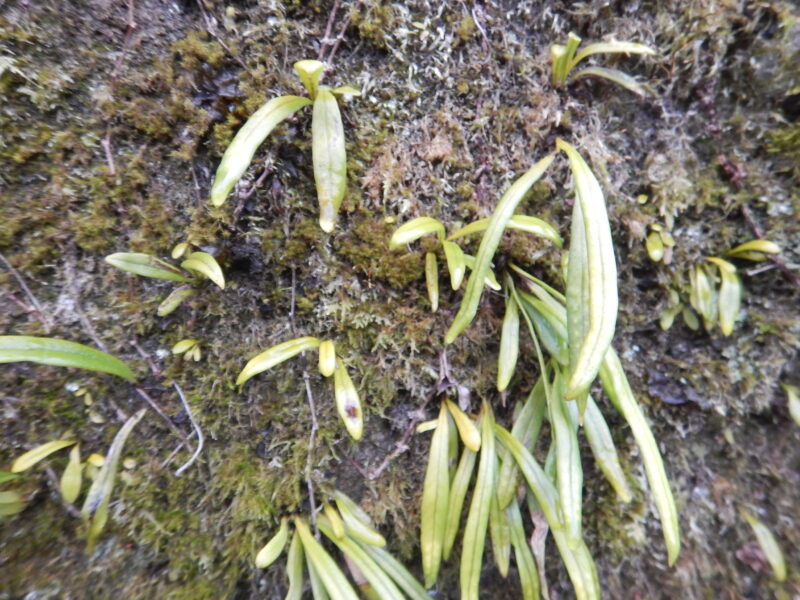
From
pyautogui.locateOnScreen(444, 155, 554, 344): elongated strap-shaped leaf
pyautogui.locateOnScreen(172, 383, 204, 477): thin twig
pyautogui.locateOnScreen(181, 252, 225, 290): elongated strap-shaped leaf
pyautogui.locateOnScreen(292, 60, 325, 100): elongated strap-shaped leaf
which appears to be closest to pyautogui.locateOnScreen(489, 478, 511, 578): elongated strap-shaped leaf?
pyautogui.locateOnScreen(444, 155, 554, 344): elongated strap-shaped leaf

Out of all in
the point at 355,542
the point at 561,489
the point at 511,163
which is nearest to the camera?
the point at 561,489

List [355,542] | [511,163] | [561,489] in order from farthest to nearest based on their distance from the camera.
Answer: [511,163]
[355,542]
[561,489]

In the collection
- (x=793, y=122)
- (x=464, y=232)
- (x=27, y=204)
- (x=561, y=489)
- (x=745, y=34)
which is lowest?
(x=561, y=489)

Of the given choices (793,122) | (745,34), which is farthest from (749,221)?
(745,34)

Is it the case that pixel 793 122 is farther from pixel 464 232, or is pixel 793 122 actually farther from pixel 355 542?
pixel 355 542

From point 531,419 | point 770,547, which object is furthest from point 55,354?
point 770,547

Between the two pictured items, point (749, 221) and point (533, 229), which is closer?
point (533, 229)
